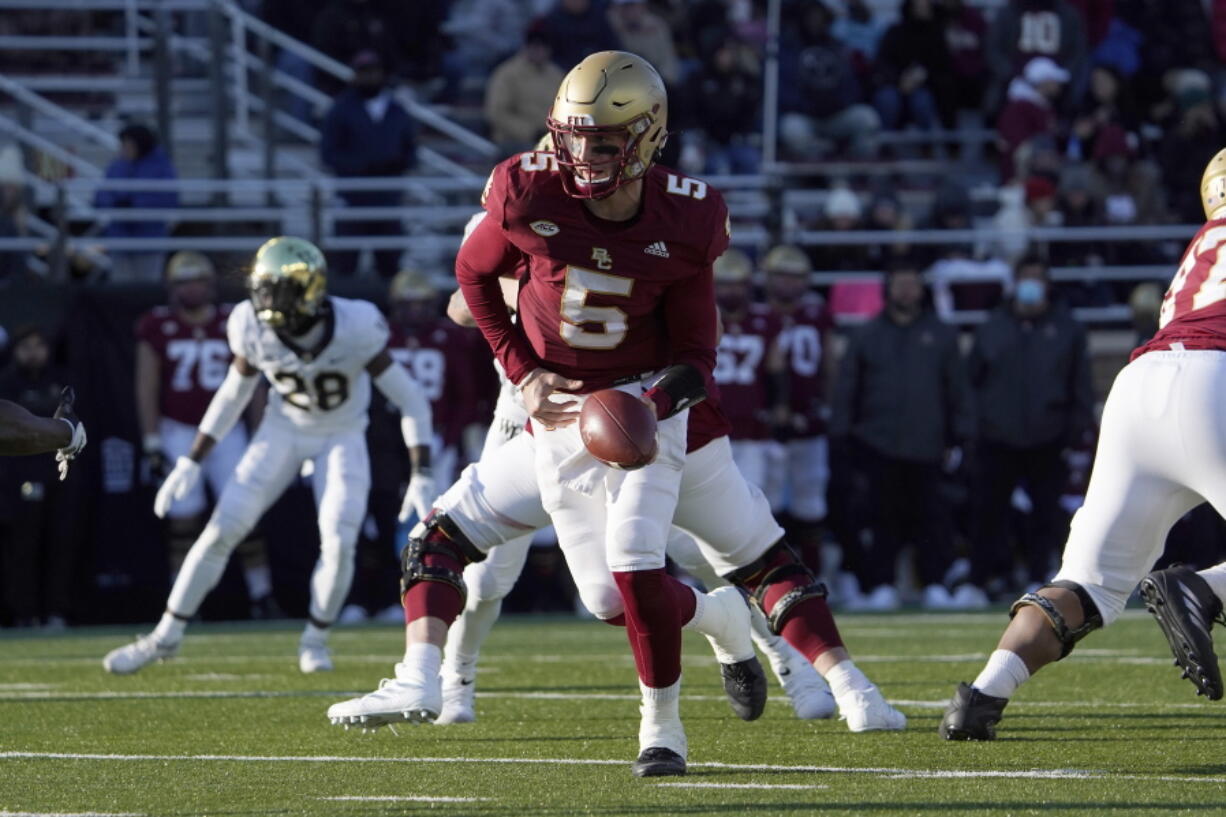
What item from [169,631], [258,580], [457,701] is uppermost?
[457,701]

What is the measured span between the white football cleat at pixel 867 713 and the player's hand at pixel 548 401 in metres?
1.15

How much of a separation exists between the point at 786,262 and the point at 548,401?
6.93 metres

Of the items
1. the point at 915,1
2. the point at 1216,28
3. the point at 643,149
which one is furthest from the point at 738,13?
the point at 643,149

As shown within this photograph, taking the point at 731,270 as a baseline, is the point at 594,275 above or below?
above

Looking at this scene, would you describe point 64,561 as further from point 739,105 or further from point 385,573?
point 739,105

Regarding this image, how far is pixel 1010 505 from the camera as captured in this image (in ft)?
39.2

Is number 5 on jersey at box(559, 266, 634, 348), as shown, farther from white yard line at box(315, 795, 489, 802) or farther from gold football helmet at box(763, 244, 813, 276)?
gold football helmet at box(763, 244, 813, 276)

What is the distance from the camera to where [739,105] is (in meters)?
14.1

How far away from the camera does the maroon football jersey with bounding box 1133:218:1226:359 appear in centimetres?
507

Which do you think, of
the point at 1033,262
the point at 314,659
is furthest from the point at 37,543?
the point at 1033,262

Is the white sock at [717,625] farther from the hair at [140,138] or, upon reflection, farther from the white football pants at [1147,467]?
the hair at [140,138]

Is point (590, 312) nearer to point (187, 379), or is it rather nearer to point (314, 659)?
point (314, 659)

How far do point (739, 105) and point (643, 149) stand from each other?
9.29 metres

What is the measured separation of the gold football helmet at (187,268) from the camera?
36.7 feet
